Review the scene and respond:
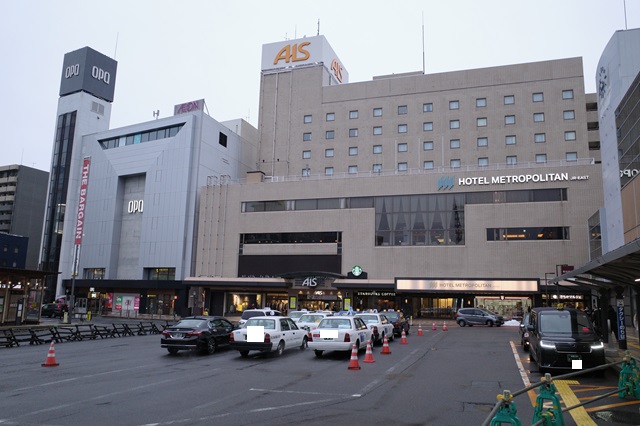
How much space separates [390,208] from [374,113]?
17424 millimetres

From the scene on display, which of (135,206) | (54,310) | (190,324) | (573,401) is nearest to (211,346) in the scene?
(190,324)

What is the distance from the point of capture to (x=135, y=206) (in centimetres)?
6562

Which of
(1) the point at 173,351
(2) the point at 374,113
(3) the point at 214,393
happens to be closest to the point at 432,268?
(2) the point at 374,113

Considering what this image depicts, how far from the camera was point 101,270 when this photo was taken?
66.0m

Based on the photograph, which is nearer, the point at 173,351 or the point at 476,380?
the point at 476,380

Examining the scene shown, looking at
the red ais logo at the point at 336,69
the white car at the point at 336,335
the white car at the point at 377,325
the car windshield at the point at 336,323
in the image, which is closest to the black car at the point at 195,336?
the white car at the point at 336,335

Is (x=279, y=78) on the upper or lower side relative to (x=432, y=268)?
upper

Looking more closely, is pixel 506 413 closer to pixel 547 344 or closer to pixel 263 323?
pixel 547 344

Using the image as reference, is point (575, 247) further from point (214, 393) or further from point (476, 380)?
point (214, 393)

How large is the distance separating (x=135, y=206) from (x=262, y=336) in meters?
52.3

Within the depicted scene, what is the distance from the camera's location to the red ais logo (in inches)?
2813

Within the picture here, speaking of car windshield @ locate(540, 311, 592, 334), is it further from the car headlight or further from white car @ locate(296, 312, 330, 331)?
white car @ locate(296, 312, 330, 331)

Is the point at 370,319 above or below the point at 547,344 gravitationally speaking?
above

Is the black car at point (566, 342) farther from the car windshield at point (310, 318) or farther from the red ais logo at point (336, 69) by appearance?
the red ais logo at point (336, 69)
